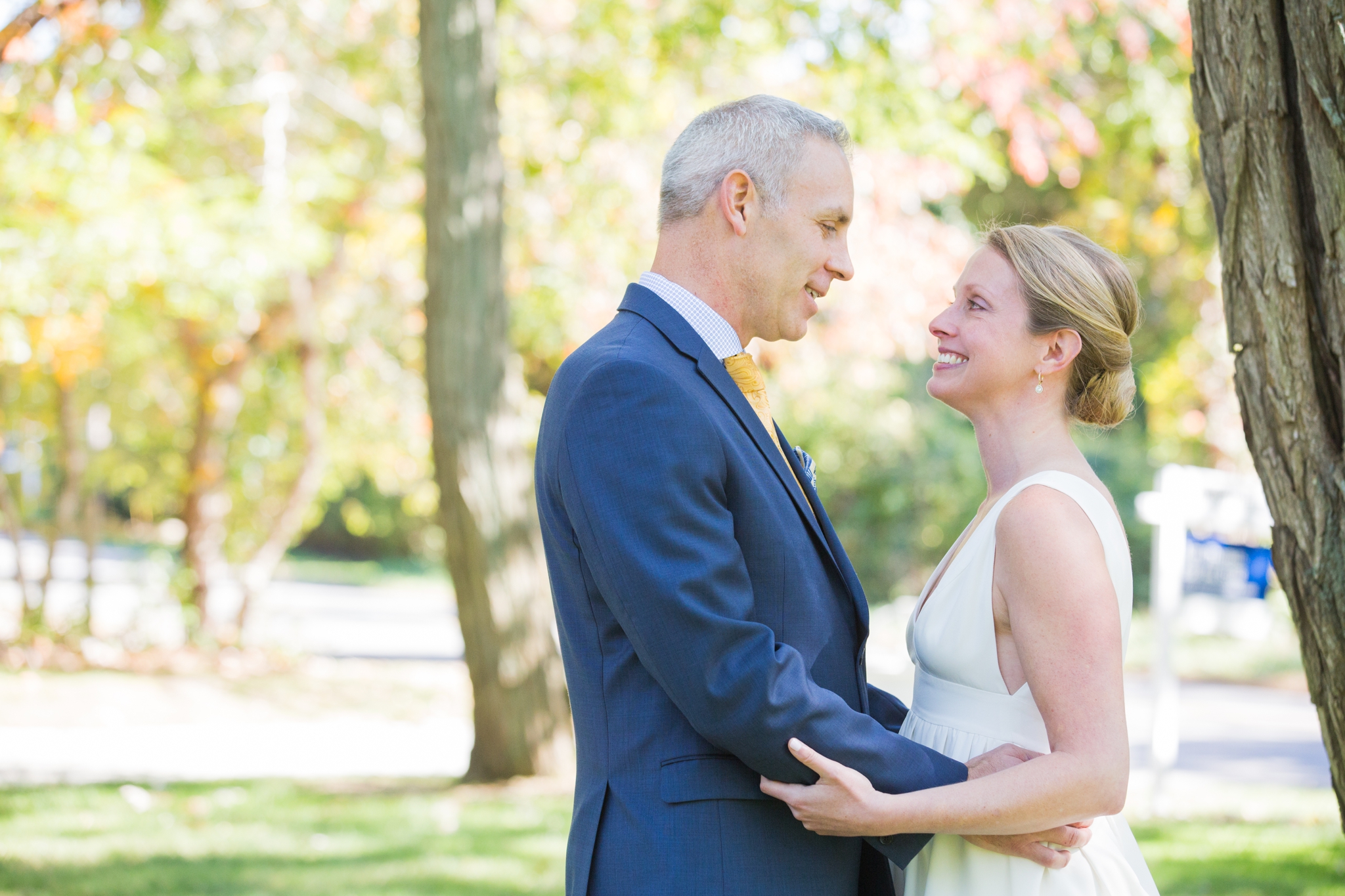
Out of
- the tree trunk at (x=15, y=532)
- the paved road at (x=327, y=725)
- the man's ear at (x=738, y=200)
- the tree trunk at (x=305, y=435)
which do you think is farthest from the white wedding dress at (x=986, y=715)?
the tree trunk at (x=15, y=532)

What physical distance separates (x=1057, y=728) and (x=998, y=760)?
0.14 m

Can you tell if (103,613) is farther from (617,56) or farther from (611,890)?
(611,890)

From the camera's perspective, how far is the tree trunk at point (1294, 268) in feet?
7.85

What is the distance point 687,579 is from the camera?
1.89 meters

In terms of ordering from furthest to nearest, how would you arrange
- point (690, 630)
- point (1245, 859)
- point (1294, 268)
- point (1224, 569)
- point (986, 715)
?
point (1224, 569)
point (1245, 859)
point (1294, 268)
point (986, 715)
point (690, 630)

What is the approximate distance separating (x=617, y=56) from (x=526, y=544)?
4803 millimetres

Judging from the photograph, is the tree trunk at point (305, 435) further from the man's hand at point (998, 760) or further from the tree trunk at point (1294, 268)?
the man's hand at point (998, 760)

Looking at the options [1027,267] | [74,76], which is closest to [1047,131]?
[74,76]

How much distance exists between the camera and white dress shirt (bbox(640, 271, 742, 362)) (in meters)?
2.25

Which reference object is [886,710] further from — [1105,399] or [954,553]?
[1105,399]

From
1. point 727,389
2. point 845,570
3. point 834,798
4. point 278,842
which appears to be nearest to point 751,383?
point 727,389

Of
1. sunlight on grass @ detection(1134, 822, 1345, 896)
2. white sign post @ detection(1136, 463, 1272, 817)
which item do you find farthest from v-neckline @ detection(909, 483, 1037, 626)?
white sign post @ detection(1136, 463, 1272, 817)

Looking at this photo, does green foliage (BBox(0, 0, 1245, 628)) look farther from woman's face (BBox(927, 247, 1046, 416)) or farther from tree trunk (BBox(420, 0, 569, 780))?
woman's face (BBox(927, 247, 1046, 416))

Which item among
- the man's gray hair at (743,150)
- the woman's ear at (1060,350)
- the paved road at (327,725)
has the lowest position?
the paved road at (327,725)
